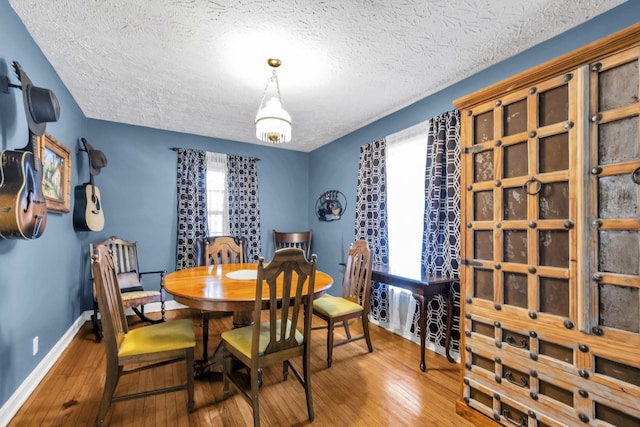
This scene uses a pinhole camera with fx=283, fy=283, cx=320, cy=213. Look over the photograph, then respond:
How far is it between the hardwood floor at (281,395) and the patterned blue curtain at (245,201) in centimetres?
208

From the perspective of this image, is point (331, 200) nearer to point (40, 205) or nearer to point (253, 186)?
point (253, 186)

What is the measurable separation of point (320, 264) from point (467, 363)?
126 inches

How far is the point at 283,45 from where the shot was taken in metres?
2.12

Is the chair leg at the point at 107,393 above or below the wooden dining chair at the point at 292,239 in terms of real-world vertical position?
below

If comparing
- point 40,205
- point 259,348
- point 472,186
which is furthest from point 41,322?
point 472,186

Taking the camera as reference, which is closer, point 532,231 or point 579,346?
point 579,346

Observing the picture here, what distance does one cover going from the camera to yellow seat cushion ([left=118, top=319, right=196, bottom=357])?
70.2 inches

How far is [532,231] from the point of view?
150 centimetres

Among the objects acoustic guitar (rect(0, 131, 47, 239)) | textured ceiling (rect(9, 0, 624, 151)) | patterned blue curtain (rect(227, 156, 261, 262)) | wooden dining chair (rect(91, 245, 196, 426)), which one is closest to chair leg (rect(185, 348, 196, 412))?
wooden dining chair (rect(91, 245, 196, 426))

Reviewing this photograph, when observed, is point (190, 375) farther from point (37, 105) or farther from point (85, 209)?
point (85, 209)

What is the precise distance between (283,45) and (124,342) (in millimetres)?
2354

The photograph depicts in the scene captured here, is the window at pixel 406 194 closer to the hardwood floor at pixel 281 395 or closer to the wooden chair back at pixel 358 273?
the wooden chair back at pixel 358 273

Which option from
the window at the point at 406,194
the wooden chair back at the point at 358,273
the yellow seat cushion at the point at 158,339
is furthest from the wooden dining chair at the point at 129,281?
the window at the point at 406,194

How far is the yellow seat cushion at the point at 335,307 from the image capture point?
2551mm
